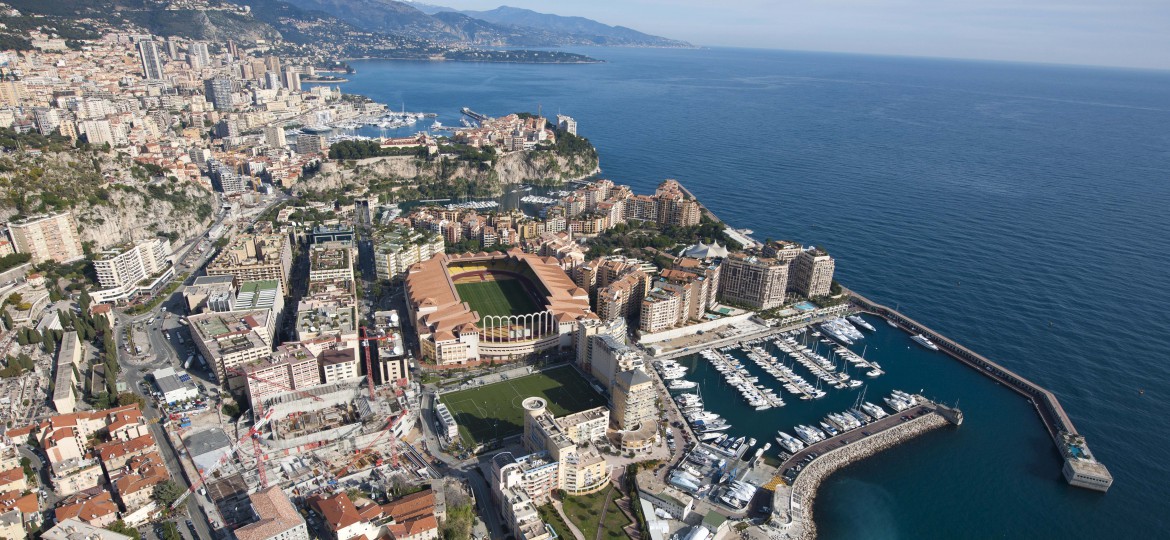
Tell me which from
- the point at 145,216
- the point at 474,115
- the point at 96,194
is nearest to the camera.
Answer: the point at 96,194

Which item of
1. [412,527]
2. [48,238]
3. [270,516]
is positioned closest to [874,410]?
[412,527]

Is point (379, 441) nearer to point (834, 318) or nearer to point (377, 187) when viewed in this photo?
point (834, 318)

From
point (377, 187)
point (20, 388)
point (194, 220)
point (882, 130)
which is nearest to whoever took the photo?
point (20, 388)

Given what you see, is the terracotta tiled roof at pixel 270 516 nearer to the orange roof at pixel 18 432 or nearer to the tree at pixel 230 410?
the tree at pixel 230 410

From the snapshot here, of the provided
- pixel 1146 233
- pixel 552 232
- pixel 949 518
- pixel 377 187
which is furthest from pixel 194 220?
pixel 1146 233

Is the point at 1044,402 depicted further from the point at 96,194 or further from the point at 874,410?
the point at 96,194

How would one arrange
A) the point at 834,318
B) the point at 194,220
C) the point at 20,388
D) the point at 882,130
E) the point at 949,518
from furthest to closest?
the point at 882,130, the point at 194,220, the point at 834,318, the point at 20,388, the point at 949,518

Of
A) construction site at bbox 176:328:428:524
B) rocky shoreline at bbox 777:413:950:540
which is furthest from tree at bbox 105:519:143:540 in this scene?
rocky shoreline at bbox 777:413:950:540

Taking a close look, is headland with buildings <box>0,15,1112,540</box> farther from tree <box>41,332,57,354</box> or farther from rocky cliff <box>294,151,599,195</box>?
rocky cliff <box>294,151,599,195</box>

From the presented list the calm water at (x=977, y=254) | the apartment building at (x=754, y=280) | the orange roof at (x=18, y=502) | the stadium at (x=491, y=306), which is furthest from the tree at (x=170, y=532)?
the apartment building at (x=754, y=280)
